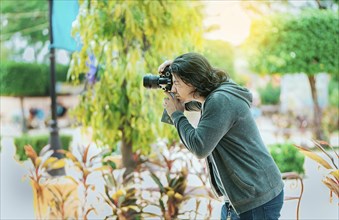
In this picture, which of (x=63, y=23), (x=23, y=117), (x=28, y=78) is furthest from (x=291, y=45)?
(x=23, y=117)

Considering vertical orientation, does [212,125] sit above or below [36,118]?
above

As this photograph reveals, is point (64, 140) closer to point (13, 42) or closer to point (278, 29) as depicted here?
point (13, 42)

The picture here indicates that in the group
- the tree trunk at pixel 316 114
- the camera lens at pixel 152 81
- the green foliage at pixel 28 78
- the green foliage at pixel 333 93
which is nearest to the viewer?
the camera lens at pixel 152 81

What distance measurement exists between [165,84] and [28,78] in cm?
619

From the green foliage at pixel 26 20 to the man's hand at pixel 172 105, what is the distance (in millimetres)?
5060

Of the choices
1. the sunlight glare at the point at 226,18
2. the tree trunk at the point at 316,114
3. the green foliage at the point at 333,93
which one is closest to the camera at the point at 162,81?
the sunlight glare at the point at 226,18

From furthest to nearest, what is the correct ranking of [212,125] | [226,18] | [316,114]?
[316,114] < [226,18] < [212,125]

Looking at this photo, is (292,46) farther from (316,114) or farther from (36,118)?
(36,118)

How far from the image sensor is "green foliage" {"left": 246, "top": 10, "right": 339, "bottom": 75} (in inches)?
147

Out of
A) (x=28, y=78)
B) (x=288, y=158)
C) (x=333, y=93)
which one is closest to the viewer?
(x=288, y=158)

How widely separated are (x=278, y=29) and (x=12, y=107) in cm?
443

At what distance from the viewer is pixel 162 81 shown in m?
1.32

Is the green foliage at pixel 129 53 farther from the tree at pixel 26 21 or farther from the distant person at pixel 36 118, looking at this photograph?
the distant person at pixel 36 118

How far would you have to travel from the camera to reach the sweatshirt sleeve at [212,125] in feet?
3.63
